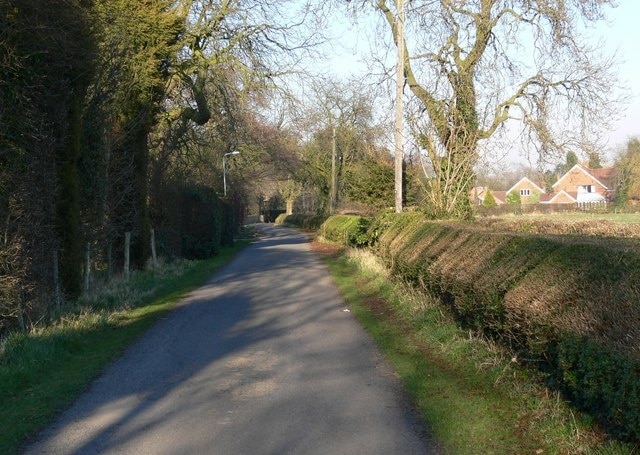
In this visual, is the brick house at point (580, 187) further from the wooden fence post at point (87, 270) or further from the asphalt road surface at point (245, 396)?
the asphalt road surface at point (245, 396)

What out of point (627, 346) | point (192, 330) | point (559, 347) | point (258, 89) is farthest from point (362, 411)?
point (258, 89)

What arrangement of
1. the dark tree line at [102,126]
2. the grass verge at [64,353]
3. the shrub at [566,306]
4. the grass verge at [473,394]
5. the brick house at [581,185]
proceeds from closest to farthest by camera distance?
the shrub at [566,306] → the grass verge at [473,394] → the grass verge at [64,353] → the dark tree line at [102,126] → the brick house at [581,185]

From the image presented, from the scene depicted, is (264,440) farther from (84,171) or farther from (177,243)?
(177,243)

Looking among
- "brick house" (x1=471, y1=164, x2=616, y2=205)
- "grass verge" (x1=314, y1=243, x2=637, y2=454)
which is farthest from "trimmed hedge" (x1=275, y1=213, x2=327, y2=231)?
"grass verge" (x1=314, y1=243, x2=637, y2=454)

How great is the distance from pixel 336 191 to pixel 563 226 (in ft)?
150

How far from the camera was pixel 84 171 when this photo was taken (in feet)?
47.4

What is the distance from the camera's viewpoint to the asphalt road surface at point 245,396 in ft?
18.9

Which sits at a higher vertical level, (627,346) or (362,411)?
(627,346)

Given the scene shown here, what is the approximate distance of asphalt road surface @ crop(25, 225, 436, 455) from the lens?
575 centimetres

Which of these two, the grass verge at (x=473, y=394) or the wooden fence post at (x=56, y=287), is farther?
the wooden fence post at (x=56, y=287)

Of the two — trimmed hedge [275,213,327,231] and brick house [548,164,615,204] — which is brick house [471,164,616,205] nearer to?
brick house [548,164,615,204]

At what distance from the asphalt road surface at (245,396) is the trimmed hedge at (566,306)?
1.32 metres

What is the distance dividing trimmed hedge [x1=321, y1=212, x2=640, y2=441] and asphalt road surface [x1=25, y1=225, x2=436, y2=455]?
4.32ft

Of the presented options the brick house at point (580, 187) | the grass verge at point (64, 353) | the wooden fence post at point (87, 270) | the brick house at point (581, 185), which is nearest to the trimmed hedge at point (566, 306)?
the grass verge at point (64, 353)
